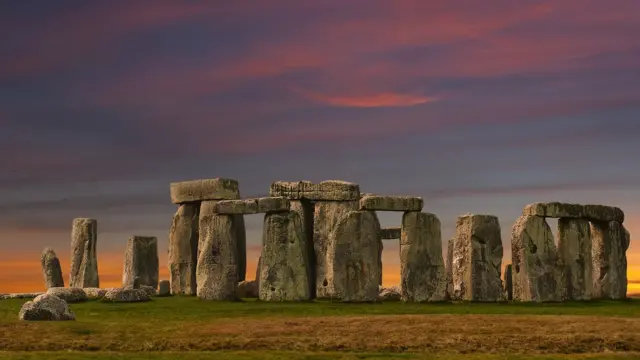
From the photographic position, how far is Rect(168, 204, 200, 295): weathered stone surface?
1603 inches

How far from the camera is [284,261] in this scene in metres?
33.9

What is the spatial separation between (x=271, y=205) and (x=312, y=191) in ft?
12.7

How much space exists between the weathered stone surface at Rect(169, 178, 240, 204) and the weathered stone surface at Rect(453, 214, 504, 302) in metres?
9.02

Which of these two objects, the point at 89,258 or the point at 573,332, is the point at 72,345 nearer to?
the point at 573,332

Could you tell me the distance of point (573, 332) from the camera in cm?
2414

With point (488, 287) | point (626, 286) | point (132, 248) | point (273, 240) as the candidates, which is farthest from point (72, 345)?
point (626, 286)

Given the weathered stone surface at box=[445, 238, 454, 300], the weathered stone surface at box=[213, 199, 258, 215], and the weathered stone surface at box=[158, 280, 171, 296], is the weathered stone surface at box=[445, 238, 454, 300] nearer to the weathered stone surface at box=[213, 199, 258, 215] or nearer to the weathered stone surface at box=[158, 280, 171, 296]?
the weathered stone surface at box=[213, 199, 258, 215]

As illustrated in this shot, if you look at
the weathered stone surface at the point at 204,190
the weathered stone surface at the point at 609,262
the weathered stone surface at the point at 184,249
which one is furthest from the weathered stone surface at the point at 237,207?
the weathered stone surface at the point at 609,262

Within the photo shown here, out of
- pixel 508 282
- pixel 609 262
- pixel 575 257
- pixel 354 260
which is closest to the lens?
pixel 354 260

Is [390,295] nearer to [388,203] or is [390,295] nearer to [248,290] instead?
[388,203]

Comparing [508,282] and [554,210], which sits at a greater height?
[554,210]

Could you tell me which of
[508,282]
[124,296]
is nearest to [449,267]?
[508,282]

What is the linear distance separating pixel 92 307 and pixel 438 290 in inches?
374

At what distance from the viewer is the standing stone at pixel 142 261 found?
1614 inches
